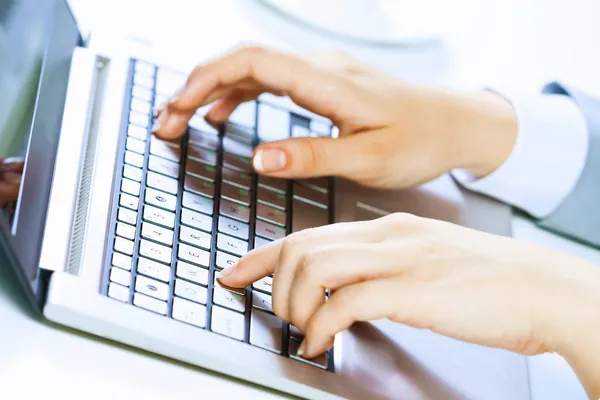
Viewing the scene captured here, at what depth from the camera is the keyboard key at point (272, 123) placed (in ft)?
2.06

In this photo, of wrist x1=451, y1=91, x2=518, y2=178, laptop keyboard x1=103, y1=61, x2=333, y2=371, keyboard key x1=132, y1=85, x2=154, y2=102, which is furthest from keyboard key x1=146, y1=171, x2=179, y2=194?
wrist x1=451, y1=91, x2=518, y2=178

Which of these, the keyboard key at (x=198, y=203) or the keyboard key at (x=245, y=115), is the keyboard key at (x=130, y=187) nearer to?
the keyboard key at (x=198, y=203)

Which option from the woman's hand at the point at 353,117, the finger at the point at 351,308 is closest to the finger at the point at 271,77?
the woman's hand at the point at 353,117

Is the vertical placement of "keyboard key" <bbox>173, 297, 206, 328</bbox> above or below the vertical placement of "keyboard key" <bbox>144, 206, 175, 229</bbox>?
below

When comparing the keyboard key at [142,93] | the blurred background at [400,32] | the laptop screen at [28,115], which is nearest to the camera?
the laptop screen at [28,115]

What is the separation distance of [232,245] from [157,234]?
56mm

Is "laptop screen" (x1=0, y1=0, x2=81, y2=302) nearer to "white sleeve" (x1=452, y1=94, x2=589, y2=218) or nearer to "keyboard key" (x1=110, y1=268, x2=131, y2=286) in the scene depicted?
"keyboard key" (x1=110, y1=268, x2=131, y2=286)

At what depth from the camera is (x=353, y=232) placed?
470 millimetres

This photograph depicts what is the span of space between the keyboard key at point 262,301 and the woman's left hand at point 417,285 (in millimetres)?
12

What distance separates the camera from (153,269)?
0.44 m

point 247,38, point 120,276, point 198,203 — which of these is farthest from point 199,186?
point 247,38

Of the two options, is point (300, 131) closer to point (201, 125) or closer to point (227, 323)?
point (201, 125)

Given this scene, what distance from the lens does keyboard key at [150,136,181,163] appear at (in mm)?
541

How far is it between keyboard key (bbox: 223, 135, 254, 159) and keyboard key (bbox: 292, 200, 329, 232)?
63mm
